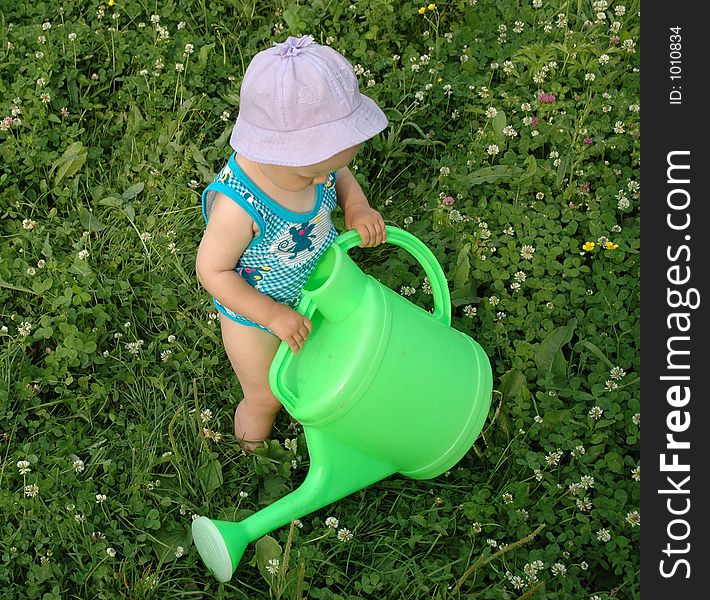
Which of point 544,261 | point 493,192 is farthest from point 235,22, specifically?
point 544,261

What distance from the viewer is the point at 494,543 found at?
6.64 feet

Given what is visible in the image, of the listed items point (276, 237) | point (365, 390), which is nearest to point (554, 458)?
point (365, 390)

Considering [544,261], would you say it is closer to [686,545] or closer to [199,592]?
[686,545]

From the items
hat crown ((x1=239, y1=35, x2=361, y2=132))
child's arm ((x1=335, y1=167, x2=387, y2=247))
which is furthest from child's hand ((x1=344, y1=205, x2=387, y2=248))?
hat crown ((x1=239, y1=35, x2=361, y2=132))

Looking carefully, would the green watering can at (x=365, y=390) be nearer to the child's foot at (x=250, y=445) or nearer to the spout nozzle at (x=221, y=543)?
the spout nozzle at (x=221, y=543)

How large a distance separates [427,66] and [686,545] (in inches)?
69.3

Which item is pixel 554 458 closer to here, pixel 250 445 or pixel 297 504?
pixel 297 504

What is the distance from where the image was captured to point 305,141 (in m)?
1.68

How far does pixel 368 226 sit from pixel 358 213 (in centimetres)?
6

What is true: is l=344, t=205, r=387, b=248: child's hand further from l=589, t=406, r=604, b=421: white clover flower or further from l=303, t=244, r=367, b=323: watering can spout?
l=589, t=406, r=604, b=421: white clover flower

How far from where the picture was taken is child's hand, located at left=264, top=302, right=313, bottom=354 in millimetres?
1875

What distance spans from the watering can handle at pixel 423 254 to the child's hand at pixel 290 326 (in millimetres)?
187

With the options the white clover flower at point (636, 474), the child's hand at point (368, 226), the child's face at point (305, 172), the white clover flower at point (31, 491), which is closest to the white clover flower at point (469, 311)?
the child's hand at point (368, 226)

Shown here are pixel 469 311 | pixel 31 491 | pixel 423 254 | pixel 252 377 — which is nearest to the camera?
pixel 423 254
